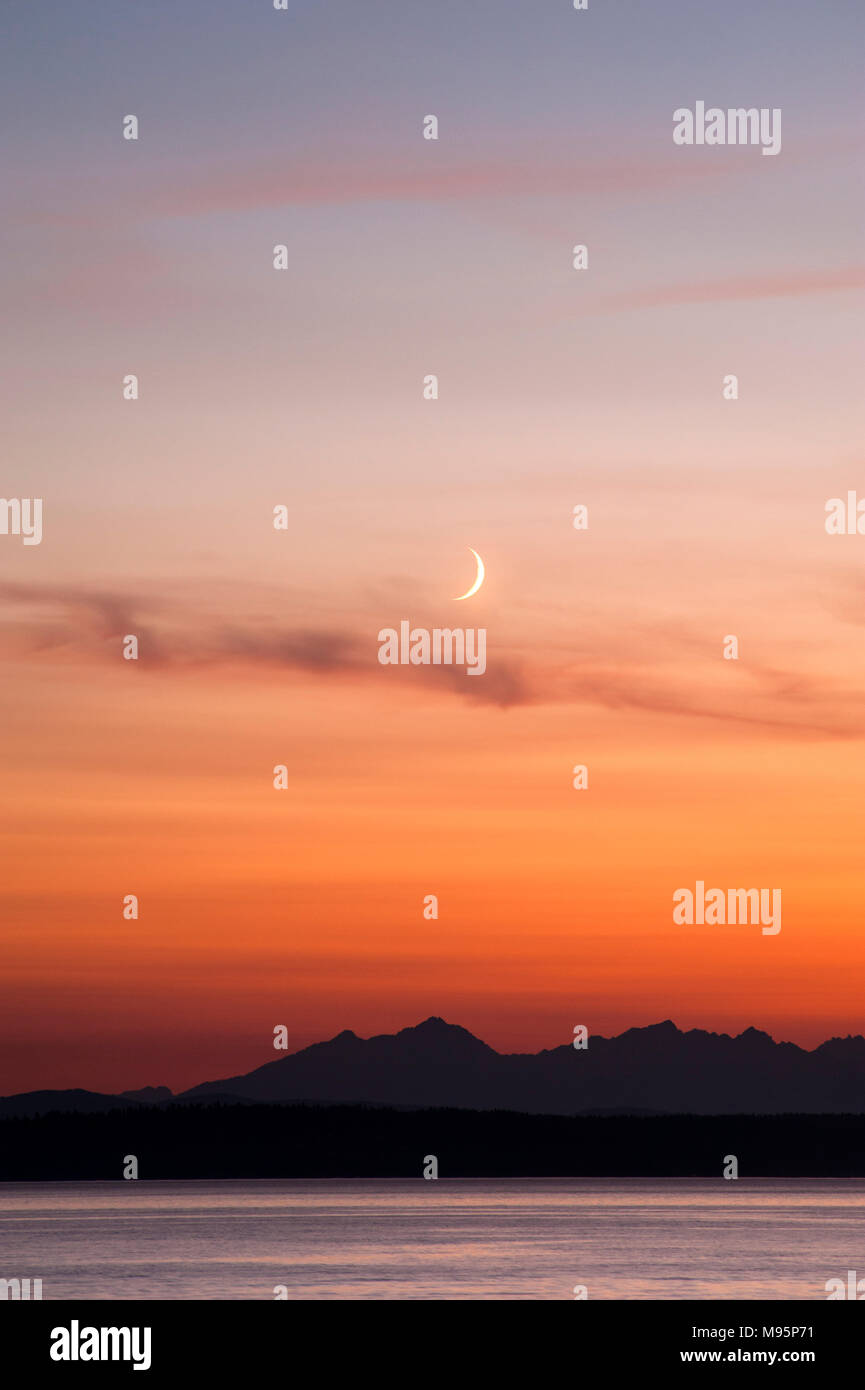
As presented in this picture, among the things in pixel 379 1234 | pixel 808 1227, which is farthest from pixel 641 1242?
pixel 808 1227

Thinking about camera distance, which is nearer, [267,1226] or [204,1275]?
[204,1275]

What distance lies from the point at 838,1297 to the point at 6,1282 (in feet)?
164

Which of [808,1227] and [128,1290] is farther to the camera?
[808,1227]
